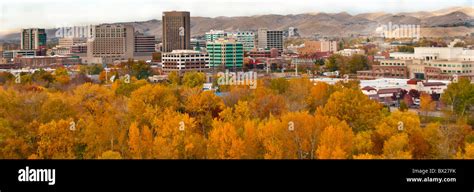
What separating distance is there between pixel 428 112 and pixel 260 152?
458 centimetres

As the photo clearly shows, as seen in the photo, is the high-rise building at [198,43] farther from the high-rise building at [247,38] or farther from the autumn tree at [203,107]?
the autumn tree at [203,107]

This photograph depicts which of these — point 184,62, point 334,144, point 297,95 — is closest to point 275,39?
point 184,62

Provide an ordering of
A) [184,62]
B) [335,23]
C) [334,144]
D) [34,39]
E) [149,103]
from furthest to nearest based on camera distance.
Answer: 1. [335,23]
2. [34,39]
3. [184,62]
4. [149,103]
5. [334,144]

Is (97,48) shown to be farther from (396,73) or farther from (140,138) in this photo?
(140,138)

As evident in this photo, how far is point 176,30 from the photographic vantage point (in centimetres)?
2222

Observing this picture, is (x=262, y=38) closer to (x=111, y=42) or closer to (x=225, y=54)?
(x=111, y=42)

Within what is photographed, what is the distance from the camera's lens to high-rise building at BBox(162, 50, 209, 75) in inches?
647

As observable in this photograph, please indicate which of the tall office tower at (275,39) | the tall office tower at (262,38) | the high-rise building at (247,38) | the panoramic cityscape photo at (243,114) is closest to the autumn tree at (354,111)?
the panoramic cityscape photo at (243,114)

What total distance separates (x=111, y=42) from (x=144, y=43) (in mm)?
1681

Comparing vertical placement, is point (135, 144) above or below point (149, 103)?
below

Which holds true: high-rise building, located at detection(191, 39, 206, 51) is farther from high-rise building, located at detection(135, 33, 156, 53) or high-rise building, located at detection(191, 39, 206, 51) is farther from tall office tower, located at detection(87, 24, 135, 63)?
tall office tower, located at detection(87, 24, 135, 63)

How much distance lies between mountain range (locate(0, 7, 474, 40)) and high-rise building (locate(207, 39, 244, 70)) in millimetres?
2622

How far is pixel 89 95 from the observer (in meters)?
7.30
